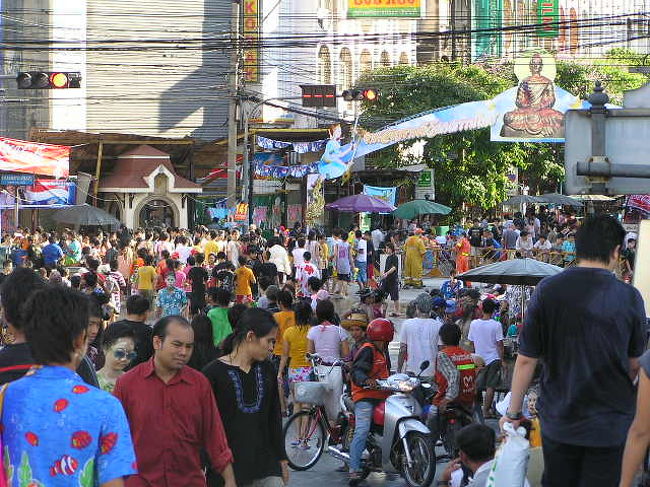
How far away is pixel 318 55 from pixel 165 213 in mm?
12325

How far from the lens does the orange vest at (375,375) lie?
10828mm

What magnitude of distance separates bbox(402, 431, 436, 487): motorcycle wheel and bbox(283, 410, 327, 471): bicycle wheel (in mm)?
1304

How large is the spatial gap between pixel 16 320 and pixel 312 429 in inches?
251

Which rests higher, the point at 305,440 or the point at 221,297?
the point at 221,297

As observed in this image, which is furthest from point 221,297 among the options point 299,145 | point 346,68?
point 346,68

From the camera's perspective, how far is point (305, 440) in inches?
461

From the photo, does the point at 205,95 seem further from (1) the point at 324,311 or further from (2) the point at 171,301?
(1) the point at 324,311

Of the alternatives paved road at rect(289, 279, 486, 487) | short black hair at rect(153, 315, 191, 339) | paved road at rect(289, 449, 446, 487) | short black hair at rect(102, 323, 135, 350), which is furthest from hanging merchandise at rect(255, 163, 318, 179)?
short black hair at rect(153, 315, 191, 339)

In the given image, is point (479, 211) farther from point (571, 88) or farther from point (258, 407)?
point (258, 407)

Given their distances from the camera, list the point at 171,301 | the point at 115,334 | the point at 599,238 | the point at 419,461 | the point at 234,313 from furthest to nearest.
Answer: the point at 171,301, the point at 234,313, the point at 419,461, the point at 115,334, the point at 599,238

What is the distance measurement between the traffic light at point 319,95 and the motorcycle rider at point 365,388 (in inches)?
878

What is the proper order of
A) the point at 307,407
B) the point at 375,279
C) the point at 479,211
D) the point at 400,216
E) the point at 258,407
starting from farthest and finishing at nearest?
the point at 479,211 < the point at 400,216 < the point at 375,279 < the point at 307,407 < the point at 258,407

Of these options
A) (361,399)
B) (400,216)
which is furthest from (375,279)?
(361,399)

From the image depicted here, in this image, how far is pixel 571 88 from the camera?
2143 inches
